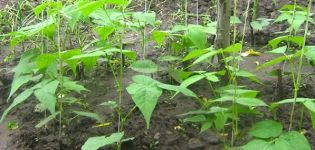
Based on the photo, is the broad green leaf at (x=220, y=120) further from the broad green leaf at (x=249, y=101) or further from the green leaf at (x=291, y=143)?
the green leaf at (x=291, y=143)

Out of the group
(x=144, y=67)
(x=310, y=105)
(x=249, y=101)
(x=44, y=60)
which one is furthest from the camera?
(x=144, y=67)

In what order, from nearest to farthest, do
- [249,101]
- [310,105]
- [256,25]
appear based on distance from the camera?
[310,105] → [249,101] → [256,25]

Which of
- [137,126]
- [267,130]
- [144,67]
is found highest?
[144,67]

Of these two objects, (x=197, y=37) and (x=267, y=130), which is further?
(x=197, y=37)

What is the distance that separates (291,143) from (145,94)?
1.41 feet

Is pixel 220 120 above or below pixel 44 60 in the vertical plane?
below

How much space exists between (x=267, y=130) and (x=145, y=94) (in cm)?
37

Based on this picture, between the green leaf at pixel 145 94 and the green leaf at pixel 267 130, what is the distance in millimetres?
304

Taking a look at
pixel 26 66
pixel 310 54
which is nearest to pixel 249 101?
pixel 310 54

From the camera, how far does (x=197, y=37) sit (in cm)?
175

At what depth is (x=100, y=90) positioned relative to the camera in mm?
2041

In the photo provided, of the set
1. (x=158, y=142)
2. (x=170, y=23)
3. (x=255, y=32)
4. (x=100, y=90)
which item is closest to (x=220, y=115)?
(x=158, y=142)

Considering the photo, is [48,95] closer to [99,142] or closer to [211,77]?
[99,142]

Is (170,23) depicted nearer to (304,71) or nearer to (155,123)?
(304,71)
